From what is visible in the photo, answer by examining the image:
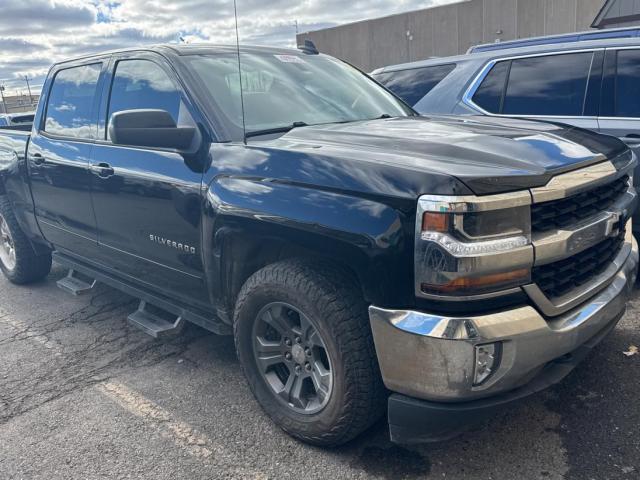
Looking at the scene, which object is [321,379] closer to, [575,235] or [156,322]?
[575,235]

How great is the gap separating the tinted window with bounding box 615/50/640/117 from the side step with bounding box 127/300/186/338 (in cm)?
351

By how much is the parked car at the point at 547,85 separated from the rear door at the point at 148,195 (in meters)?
2.63

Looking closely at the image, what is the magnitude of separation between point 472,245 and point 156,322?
2.32 m

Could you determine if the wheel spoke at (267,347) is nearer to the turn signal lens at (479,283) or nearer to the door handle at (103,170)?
the turn signal lens at (479,283)

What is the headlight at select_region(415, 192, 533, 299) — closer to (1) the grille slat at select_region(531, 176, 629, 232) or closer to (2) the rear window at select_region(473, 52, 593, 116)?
(1) the grille slat at select_region(531, 176, 629, 232)

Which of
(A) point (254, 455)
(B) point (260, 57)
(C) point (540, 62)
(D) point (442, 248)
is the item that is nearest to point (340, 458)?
(A) point (254, 455)

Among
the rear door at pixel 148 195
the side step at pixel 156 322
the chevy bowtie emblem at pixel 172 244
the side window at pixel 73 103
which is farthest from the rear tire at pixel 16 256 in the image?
the chevy bowtie emblem at pixel 172 244

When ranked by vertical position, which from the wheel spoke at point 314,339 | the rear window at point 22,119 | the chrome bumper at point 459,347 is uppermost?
the rear window at point 22,119

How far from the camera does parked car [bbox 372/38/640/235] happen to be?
4188 millimetres

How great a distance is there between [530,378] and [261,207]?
1.34 meters

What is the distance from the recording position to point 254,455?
2.66 meters

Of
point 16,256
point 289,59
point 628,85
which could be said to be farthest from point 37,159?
point 628,85

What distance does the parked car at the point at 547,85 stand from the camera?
4188mm

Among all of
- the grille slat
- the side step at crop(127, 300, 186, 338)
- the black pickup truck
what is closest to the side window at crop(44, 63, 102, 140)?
the black pickup truck
